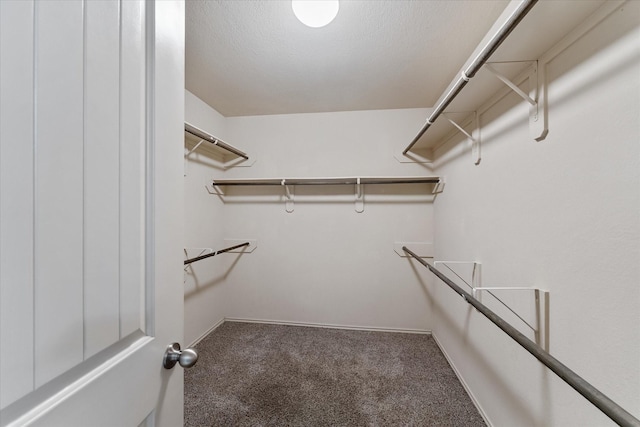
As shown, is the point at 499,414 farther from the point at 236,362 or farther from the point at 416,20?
the point at 416,20

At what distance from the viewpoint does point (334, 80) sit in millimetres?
1747

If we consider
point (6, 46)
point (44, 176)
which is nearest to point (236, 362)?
point (44, 176)

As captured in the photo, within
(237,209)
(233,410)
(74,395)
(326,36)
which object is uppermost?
(326,36)

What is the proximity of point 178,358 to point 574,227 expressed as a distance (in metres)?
1.36

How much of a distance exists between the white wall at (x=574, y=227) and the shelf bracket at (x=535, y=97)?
0.03 meters

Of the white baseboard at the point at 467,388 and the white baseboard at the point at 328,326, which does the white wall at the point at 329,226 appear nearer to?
the white baseboard at the point at 328,326

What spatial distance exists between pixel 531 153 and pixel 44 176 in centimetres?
155

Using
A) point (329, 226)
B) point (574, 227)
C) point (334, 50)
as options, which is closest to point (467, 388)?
point (574, 227)

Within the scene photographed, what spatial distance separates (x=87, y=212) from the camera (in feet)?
1.27

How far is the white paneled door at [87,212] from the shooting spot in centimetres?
30

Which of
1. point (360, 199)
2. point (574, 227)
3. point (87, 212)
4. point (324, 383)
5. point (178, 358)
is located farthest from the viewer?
point (360, 199)

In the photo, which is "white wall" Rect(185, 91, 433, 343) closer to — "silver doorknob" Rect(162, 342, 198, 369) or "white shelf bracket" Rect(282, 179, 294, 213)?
"white shelf bracket" Rect(282, 179, 294, 213)

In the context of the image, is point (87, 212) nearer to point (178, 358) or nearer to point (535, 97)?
point (178, 358)

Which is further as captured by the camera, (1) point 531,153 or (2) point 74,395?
(1) point 531,153
